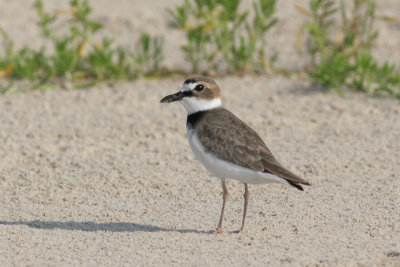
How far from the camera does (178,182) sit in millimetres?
6094

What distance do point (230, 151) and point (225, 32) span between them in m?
3.61

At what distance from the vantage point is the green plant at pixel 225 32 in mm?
8211

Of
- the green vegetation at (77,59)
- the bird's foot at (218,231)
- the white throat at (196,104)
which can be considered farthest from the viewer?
the green vegetation at (77,59)

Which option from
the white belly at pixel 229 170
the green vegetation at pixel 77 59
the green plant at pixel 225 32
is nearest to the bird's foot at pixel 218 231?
the white belly at pixel 229 170

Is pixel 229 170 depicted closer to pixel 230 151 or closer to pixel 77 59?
pixel 230 151

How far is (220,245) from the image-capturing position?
484 centimetres

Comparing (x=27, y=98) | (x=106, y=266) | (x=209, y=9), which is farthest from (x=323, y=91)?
(x=106, y=266)

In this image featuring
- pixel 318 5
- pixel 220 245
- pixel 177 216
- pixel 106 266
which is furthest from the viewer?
pixel 318 5

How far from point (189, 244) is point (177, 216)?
0.59 meters

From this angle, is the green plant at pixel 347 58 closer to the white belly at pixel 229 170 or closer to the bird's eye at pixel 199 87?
the bird's eye at pixel 199 87

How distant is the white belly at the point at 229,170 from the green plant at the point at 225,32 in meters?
3.37

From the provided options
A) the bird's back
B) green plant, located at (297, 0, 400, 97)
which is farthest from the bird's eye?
green plant, located at (297, 0, 400, 97)

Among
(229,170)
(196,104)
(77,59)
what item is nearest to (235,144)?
(229,170)

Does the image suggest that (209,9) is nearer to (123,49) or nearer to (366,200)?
(123,49)
